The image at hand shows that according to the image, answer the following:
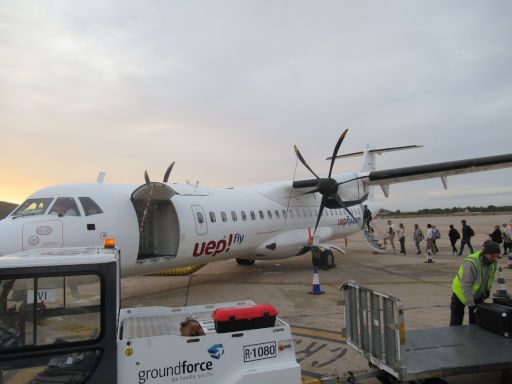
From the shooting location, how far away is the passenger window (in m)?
3.15

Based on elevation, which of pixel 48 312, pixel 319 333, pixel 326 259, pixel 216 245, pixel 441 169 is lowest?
pixel 319 333

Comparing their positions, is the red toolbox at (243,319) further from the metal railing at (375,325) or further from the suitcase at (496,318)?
the suitcase at (496,318)

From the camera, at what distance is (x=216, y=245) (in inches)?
473

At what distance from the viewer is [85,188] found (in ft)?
31.0

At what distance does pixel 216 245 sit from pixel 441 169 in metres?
9.14

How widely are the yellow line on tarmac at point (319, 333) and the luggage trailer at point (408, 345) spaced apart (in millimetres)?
1886

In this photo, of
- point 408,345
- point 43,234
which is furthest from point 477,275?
point 43,234

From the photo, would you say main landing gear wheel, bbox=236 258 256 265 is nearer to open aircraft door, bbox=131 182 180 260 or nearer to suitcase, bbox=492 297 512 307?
open aircraft door, bbox=131 182 180 260

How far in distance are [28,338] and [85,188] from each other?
676 cm

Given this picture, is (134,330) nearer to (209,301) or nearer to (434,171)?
(209,301)

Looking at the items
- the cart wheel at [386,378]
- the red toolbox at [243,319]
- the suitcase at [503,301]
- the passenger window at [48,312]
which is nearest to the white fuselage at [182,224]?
the passenger window at [48,312]

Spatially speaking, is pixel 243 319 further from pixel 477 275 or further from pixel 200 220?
pixel 200 220

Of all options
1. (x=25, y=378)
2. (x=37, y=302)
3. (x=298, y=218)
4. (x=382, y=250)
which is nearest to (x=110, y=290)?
(x=37, y=302)

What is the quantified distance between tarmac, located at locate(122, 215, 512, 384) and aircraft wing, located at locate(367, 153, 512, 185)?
3.58m
